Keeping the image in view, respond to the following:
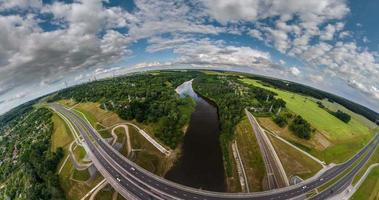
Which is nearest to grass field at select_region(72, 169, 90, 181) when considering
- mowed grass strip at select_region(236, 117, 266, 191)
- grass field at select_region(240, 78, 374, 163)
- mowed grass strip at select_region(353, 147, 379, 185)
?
mowed grass strip at select_region(236, 117, 266, 191)

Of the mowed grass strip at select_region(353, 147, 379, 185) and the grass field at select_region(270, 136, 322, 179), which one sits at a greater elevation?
the mowed grass strip at select_region(353, 147, 379, 185)

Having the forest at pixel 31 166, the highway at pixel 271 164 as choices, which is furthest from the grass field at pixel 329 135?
the forest at pixel 31 166

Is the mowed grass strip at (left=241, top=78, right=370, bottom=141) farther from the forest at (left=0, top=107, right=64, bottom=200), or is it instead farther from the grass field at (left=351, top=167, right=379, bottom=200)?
the forest at (left=0, top=107, right=64, bottom=200)

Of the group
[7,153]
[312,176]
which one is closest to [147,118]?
[312,176]

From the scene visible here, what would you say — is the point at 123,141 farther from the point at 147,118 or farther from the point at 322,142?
the point at 322,142

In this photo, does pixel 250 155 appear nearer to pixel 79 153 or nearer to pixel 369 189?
pixel 369 189

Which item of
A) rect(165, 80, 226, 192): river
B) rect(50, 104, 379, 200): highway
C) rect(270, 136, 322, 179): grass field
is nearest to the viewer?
rect(50, 104, 379, 200): highway

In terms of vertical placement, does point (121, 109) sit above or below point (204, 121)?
below
